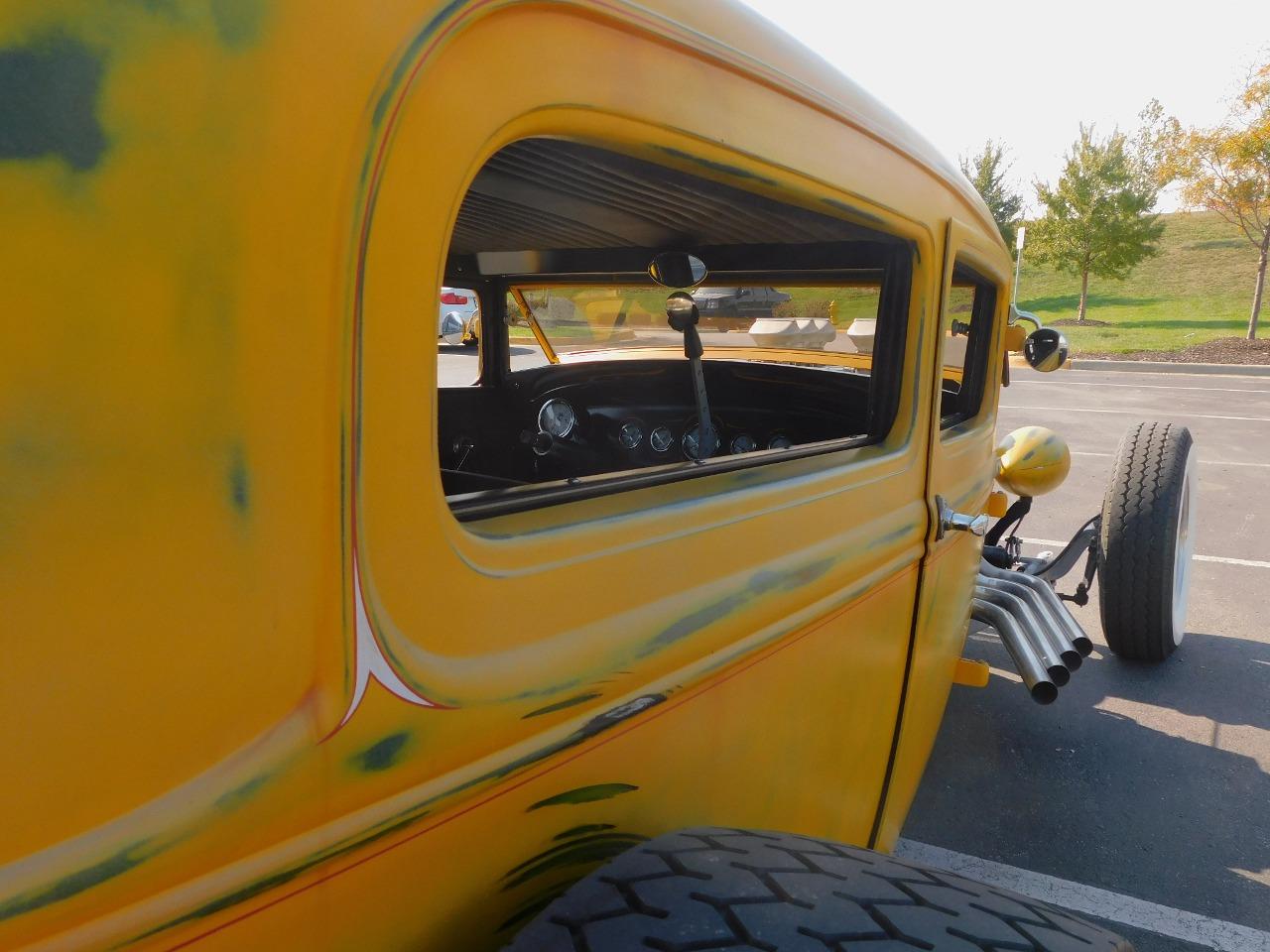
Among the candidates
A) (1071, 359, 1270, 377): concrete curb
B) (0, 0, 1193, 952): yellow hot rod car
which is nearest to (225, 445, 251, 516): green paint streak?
(0, 0, 1193, 952): yellow hot rod car

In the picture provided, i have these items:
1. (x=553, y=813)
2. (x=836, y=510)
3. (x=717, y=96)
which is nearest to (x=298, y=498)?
(x=553, y=813)

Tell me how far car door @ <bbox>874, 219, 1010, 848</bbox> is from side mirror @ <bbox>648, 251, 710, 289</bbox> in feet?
1.74

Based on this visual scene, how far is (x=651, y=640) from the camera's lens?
3.46 ft

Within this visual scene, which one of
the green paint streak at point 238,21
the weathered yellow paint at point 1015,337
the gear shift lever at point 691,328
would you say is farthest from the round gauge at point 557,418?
the green paint streak at point 238,21

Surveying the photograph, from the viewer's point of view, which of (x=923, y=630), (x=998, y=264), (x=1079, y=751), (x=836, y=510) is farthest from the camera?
(x=1079, y=751)

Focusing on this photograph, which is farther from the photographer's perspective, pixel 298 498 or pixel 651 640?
pixel 651 640

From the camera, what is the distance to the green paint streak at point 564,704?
900 millimetres

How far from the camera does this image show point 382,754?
764 millimetres

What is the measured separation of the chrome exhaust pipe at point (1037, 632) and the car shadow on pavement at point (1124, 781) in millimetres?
460

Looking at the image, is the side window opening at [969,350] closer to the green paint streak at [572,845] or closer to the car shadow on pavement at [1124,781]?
the car shadow on pavement at [1124,781]

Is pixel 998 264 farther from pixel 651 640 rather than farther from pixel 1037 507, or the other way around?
pixel 1037 507

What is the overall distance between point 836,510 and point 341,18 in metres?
1.05

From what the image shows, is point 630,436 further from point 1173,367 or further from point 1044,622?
point 1173,367

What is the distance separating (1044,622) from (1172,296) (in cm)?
3125
